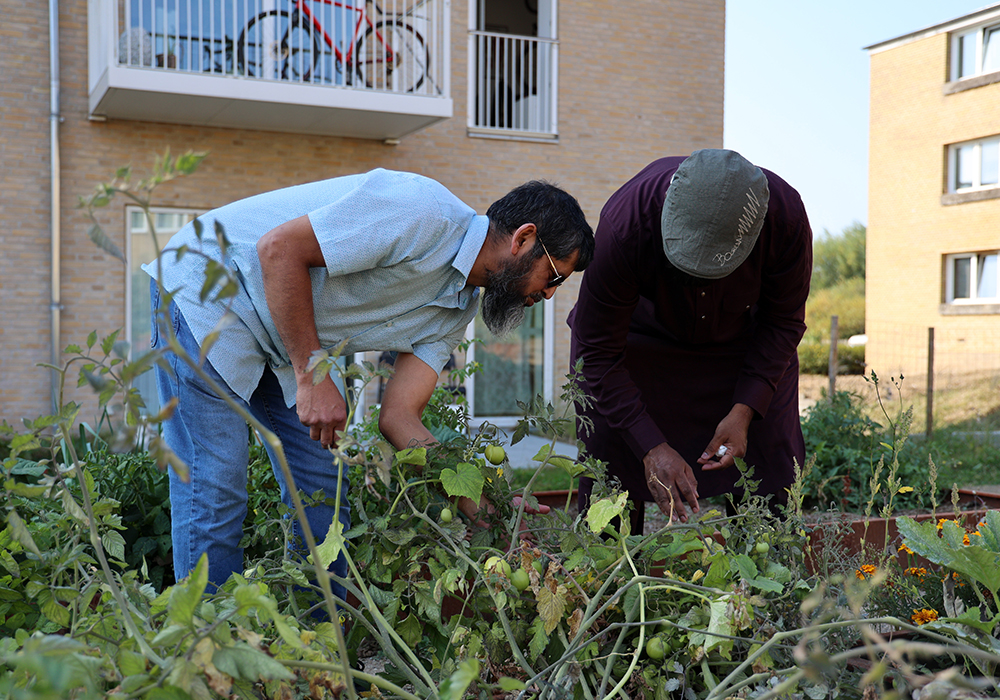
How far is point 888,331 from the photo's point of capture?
18750mm

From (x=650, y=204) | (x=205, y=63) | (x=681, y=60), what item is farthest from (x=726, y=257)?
(x=681, y=60)

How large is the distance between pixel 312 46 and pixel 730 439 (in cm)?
771

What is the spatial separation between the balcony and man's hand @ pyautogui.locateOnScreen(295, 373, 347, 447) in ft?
23.7

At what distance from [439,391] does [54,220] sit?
6.88m

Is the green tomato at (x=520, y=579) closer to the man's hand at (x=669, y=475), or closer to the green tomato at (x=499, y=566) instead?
the green tomato at (x=499, y=566)

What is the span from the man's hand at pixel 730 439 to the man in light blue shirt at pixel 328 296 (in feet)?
2.25

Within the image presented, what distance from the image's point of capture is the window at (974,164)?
17047mm

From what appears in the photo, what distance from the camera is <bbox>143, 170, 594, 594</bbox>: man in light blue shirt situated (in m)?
1.93

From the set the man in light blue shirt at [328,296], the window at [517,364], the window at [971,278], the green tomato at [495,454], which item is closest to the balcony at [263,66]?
the window at [517,364]

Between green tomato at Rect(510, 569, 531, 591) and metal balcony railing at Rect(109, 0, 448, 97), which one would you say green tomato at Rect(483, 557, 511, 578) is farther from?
metal balcony railing at Rect(109, 0, 448, 97)

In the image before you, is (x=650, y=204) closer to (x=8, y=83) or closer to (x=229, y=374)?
(x=229, y=374)

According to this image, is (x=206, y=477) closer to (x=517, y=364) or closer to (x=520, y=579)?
(x=520, y=579)

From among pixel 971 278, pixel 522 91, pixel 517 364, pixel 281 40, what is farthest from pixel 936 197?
pixel 281 40

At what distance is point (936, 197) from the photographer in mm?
17953
